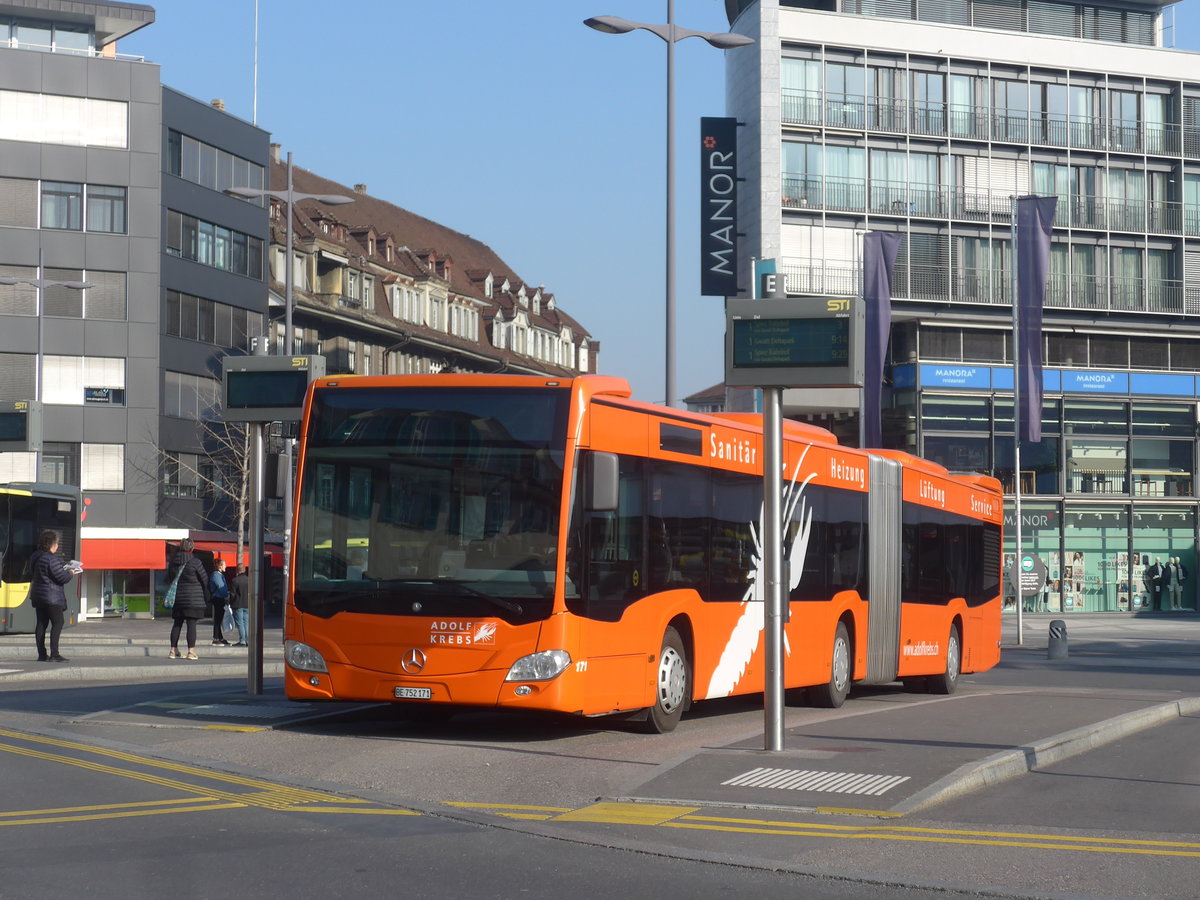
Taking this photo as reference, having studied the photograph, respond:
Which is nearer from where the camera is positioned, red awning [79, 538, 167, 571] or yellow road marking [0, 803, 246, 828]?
yellow road marking [0, 803, 246, 828]

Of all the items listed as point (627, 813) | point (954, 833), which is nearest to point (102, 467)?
point (627, 813)

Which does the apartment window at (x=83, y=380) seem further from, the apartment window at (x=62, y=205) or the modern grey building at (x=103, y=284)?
the apartment window at (x=62, y=205)

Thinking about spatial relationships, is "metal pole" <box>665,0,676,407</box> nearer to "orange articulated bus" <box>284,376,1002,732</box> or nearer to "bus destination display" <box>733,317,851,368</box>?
"orange articulated bus" <box>284,376,1002,732</box>

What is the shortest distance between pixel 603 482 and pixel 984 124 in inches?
1814

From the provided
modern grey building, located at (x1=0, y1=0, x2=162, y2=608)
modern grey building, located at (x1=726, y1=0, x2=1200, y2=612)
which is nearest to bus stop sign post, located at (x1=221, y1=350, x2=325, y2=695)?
modern grey building, located at (x1=726, y1=0, x2=1200, y2=612)

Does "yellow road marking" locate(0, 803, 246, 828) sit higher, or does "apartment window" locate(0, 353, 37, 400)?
"apartment window" locate(0, 353, 37, 400)

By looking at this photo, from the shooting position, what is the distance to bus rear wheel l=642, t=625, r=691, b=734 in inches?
555

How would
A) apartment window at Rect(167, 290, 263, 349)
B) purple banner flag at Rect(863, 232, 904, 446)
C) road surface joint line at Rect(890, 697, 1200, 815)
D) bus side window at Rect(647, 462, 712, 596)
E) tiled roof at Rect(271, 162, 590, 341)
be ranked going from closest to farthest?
road surface joint line at Rect(890, 697, 1200, 815) < bus side window at Rect(647, 462, 712, 596) < purple banner flag at Rect(863, 232, 904, 446) < apartment window at Rect(167, 290, 263, 349) < tiled roof at Rect(271, 162, 590, 341)

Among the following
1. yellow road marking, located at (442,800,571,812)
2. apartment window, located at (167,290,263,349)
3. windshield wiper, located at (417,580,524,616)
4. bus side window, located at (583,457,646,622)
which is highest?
apartment window, located at (167,290,263,349)

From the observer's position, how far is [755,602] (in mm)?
16500

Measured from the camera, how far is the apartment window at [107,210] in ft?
194

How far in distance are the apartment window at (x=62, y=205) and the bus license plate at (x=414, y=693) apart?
163 feet

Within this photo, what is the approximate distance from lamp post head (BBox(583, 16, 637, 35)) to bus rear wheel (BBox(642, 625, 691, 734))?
35.0 feet

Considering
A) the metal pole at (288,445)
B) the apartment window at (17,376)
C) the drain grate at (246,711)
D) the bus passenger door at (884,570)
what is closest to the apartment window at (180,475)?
the apartment window at (17,376)
